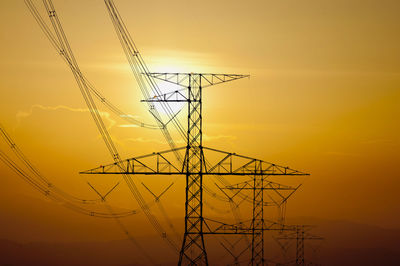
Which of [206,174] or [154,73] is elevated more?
[154,73]

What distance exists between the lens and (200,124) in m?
65.1

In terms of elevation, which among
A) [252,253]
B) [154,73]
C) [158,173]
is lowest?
[252,253]

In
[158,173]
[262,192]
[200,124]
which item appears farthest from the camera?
[262,192]

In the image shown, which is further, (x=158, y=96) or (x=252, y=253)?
(x=252, y=253)

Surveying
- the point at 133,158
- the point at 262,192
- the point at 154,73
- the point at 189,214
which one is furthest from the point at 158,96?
the point at 262,192

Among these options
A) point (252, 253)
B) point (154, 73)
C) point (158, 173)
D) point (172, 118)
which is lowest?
point (252, 253)

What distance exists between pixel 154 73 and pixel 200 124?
6354 mm

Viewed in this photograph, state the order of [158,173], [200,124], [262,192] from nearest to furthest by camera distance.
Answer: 1. [158,173]
2. [200,124]
3. [262,192]

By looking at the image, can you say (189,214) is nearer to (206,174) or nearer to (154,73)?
(206,174)

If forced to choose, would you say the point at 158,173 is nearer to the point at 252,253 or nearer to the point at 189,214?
the point at 189,214

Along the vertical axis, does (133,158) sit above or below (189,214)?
above

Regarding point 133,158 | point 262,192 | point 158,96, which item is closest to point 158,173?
point 133,158

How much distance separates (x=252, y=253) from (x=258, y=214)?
457cm

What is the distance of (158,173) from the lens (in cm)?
6019
